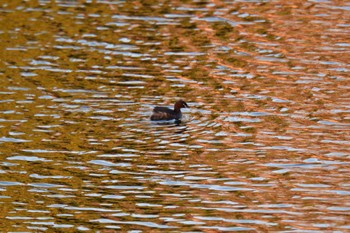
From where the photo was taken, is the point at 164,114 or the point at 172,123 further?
the point at 172,123

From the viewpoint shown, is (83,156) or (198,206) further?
(83,156)

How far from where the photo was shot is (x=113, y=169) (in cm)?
1838

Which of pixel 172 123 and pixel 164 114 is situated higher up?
pixel 164 114

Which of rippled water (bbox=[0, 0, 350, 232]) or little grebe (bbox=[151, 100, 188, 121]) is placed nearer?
rippled water (bbox=[0, 0, 350, 232])

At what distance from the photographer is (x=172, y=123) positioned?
2155 cm

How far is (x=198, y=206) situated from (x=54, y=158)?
388 cm

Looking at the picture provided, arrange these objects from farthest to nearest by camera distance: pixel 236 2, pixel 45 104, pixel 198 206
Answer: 1. pixel 236 2
2. pixel 45 104
3. pixel 198 206

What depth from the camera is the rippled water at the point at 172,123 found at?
53.7 feet

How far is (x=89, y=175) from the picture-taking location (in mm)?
18109

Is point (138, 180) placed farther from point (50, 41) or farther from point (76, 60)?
point (50, 41)

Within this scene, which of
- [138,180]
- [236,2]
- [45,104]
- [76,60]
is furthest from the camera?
[236,2]

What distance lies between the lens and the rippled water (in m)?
16.4

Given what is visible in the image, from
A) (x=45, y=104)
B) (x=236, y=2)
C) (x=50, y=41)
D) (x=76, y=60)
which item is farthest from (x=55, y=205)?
(x=236, y=2)

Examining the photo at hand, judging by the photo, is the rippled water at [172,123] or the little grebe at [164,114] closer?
the rippled water at [172,123]
